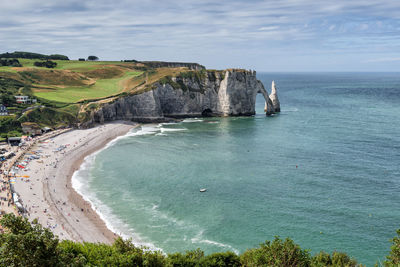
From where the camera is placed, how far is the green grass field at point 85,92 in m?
125

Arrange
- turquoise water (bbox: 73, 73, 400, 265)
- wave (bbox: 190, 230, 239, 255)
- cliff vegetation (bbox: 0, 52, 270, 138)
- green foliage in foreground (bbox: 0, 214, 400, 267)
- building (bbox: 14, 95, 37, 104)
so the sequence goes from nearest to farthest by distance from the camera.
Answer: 1. green foliage in foreground (bbox: 0, 214, 400, 267)
2. wave (bbox: 190, 230, 239, 255)
3. turquoise water (bbox: 73, 73, 400, 265)
4. cliff vegetation (bbox: 0, 52, 270, 138)
5. building (bbox: 14, 95, 37, 104)

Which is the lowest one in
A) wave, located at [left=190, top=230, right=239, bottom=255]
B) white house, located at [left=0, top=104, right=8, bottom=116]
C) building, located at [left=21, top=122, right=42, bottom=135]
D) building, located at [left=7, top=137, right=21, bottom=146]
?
wave, located at [left=190, top=230, right=239, bottom=255]

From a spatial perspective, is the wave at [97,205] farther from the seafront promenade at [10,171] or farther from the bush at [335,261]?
the bush at [335,261]

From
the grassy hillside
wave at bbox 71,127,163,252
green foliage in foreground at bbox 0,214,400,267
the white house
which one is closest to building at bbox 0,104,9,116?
the white house

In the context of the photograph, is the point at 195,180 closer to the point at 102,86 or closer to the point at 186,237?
the point at 186,237

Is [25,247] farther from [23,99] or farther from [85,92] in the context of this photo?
[85,92]

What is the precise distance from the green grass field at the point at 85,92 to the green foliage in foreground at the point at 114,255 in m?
102

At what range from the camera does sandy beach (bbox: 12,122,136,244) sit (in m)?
46.4

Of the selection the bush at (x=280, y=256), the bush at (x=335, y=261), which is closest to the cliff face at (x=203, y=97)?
the bush at (x=280, y=256)

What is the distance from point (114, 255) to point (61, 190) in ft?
112

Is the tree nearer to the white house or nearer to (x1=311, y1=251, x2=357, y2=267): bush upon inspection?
(x1=311, y1=251, x2=357, y2=267): bush

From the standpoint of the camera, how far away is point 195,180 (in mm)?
63594

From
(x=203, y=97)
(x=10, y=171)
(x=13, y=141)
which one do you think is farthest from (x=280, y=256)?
(x=203, y=97)

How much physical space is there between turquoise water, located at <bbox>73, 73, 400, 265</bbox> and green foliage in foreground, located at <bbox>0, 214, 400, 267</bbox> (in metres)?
9.43
